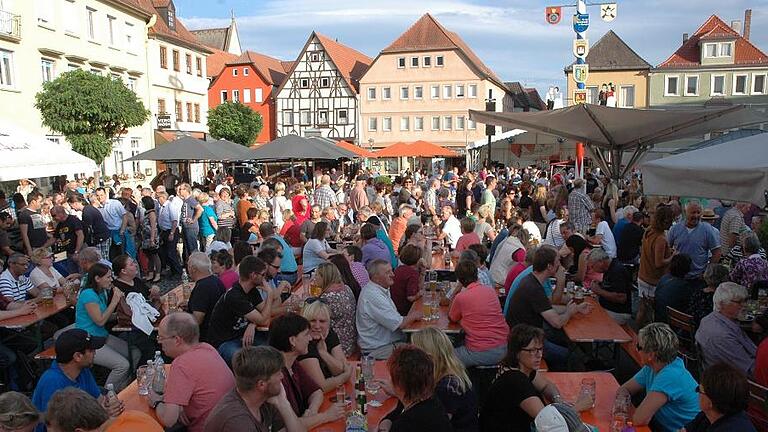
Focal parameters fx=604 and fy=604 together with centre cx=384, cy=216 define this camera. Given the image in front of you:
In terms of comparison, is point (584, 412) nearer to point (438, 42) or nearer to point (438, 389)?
point (438, 389)

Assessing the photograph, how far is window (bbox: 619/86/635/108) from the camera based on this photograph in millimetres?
42844

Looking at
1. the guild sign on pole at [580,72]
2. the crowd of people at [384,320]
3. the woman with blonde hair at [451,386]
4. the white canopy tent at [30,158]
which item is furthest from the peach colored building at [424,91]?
the woman with blonde hair at [451,386]

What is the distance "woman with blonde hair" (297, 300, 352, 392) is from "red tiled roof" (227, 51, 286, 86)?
5096 centimetres

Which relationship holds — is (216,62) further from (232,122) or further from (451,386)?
(451,386)

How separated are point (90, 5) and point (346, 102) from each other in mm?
25144

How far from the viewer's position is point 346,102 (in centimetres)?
4947

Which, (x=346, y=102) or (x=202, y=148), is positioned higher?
(x=346, y=102)

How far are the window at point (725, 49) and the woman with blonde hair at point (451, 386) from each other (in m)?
43.6

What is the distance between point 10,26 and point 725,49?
Result: 4023 centimetres

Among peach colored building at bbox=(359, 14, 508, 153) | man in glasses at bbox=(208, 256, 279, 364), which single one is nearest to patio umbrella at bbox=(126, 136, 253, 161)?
man in glasses at bbox=(208, 256, 279, 364)

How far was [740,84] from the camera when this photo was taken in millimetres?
39812

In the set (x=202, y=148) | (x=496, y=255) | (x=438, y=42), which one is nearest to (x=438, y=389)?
(x=496, y=255)

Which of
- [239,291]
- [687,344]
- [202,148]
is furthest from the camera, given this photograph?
[202,148]

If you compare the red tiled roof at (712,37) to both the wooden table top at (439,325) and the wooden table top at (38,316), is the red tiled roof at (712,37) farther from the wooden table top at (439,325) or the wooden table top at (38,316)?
the wooden table top at (38,316)
